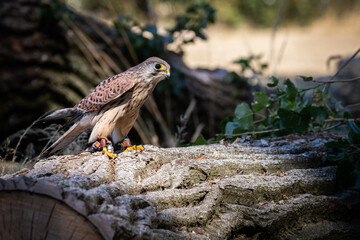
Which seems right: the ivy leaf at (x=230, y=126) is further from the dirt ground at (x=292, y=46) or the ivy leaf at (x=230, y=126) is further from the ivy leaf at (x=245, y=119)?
the dirt ground at (x=292, y=46)

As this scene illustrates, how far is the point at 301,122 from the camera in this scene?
2.70 metres

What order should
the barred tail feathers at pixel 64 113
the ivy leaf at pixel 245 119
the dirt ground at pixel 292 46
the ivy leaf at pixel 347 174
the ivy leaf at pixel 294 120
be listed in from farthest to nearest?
the dirt ground at pixel 292 46 < the ivy leaf at pixel 245 119 < the ivy leaf at pixel 294 120 < the barred tail feathers at pixel 64 113 < the ivy leaf at pixel 347 174

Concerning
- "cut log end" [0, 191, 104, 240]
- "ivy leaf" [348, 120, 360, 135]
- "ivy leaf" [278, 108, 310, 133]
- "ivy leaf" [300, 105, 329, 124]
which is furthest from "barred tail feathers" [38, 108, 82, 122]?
"ivy leaf" [348, 120, 360, 135]

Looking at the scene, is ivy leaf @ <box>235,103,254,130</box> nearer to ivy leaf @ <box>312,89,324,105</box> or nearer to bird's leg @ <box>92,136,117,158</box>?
ivy leaf @ <box>312,89,324,105</box>

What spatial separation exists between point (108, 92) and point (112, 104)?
13cm

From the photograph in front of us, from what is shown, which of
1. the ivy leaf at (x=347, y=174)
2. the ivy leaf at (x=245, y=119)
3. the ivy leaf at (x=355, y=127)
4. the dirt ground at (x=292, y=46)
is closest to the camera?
the ivy leaf at (x=347, y=174)

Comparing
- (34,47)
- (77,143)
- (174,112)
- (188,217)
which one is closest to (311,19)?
(174,112)

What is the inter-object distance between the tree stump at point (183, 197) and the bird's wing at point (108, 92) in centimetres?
52

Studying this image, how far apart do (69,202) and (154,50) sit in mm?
3728

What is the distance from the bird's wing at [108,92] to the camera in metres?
2.42

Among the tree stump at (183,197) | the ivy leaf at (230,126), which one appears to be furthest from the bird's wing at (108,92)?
the ivy leaf at (230,126)

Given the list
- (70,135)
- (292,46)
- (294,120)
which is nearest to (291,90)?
(294,120)

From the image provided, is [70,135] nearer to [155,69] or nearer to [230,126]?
[155,69]

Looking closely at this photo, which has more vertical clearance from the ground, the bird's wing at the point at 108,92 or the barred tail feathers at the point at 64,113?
the bird's wing at the point at 108,92
